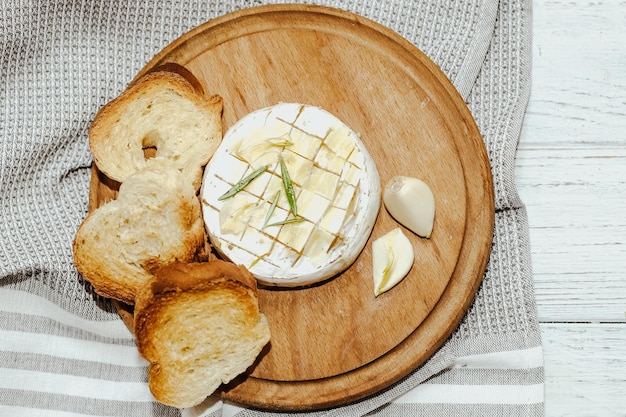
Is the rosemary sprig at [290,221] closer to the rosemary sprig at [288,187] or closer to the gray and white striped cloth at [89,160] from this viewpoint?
the rosemary sprig at [288,187]

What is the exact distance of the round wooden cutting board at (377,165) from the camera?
2.26 metres

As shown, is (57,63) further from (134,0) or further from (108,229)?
(108,229)

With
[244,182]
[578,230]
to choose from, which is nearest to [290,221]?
[244,182]

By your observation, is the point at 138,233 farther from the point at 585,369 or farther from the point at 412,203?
the point at 585,369

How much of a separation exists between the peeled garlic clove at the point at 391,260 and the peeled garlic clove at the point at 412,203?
0.16 ft

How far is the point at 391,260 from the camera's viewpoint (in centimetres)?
224

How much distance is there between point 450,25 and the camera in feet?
8.11

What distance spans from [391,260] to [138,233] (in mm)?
728

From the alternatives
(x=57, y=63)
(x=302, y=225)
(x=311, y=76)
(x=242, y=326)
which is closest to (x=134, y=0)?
(x=57, y=63)

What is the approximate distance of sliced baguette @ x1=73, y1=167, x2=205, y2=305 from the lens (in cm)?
220

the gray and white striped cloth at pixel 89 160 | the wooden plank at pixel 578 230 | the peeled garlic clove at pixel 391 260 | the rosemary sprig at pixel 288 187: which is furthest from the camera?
the wooden plank at pixel 578 230

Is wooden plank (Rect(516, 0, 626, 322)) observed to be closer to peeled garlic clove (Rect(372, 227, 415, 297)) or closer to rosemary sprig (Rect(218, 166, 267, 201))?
peeled garlic clove (Rect(372, 227, 415, 297))

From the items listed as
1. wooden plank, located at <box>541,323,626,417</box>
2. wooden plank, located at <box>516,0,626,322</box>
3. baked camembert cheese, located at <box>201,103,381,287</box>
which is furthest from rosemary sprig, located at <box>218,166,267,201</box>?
wooden plank, located at <box>541,323,626,417</box>

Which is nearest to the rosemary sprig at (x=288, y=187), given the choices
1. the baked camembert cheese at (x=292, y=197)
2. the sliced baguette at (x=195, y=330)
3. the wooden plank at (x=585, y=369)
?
the baked camembert cheese at (x=292, y=197)
